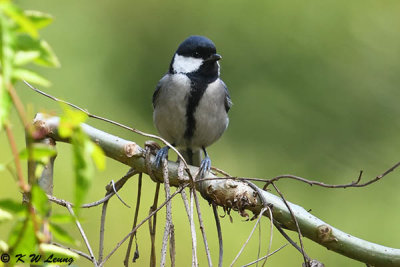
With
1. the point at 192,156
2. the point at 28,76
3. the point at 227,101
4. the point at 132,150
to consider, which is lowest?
the point at 28,76

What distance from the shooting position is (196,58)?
273 centimetres

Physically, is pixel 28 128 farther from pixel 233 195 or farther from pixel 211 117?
pixel 211 117

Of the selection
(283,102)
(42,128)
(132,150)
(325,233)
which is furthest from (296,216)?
(283,102)

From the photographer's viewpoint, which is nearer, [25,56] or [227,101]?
[25,56]

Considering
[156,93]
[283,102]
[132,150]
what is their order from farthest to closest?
[156,93]
[283,102]
[132,150]

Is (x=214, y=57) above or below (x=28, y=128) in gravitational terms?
above

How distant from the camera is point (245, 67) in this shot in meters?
Result: 2.63

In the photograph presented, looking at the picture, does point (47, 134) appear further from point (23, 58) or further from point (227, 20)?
point (227, 20)

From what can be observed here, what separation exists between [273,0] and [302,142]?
0.65 m

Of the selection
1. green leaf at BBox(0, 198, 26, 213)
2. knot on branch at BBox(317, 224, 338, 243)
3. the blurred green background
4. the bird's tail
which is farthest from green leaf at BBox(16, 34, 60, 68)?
the bird's tail

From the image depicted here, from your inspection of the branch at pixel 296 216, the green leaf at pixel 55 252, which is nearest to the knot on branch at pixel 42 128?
the branch at pixel 296 216

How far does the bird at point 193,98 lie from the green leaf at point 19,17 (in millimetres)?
2078

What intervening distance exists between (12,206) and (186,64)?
2165 mm

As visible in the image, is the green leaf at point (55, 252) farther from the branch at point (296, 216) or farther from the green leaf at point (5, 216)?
the branch at point (296, 216)
